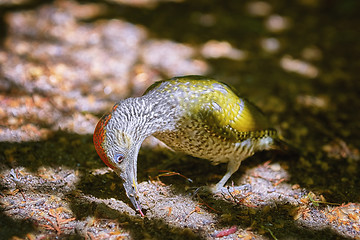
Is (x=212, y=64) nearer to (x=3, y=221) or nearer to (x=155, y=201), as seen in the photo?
(x=155, y=201)

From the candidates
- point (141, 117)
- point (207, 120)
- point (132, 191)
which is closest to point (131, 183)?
point (132, 191)

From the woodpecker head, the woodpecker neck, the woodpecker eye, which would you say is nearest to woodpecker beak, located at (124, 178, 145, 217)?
the woodpecker head

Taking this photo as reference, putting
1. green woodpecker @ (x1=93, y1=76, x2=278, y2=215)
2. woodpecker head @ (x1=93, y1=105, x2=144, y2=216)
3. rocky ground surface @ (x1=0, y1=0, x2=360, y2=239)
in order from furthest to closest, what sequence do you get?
rocky ground surface @ (x1=0, y1=0, x2=360, y2=239) → green woodpecker @ (x1=93, y1=76, x2=278, y2=215) → woodpecker head @ (x1=93, y1=105, x2=144, y2=216)

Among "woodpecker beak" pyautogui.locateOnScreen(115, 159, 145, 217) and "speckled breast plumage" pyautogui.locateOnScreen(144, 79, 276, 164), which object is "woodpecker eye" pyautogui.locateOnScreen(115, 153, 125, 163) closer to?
"woodpecker beak" pyautogui.locateOnScreen(115, 159, 145, 217)

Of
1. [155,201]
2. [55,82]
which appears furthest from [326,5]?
[155,201]

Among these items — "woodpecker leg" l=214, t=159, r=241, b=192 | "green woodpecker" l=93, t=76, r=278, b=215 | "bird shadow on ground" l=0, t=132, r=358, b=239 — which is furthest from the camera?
"woodpecker leg" l=214, t=159, r=241, b=192

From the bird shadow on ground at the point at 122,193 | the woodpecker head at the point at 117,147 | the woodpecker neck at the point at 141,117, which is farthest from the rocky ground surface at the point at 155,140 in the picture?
the woodpecker neck at the point at 141,117

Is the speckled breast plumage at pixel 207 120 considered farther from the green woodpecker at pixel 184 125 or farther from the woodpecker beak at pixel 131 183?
the woodpecker beak at pixel 131 183
